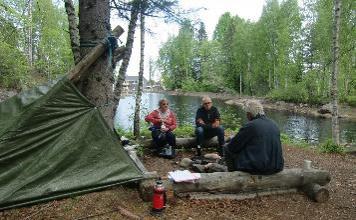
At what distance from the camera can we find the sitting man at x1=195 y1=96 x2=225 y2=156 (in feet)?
29.9

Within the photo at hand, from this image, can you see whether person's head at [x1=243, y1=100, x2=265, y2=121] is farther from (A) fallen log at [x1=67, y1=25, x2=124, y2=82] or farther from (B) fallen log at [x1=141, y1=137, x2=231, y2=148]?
(B) fallen log at [x1=141, y1=137, x2=231, y2=148]

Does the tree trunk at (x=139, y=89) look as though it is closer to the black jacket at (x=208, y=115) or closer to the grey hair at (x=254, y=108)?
the black jacket at (x=208, y=115)

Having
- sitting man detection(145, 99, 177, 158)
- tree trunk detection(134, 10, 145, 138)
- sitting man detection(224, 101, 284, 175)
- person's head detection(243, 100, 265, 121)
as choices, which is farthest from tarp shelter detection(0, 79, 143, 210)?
tree trunk detection(134, 10, 145, 138)

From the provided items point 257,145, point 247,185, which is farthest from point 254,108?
point 247,185

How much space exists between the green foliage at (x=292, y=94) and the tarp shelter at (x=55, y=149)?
1377 inches

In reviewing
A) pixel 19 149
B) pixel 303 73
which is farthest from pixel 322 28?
pixel 19 149

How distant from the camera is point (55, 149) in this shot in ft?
17.9

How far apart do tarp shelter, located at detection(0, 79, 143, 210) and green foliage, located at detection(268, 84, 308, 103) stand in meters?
35.0

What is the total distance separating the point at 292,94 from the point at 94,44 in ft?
119

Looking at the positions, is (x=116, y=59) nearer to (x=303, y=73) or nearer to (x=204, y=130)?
(x=204, y=130)

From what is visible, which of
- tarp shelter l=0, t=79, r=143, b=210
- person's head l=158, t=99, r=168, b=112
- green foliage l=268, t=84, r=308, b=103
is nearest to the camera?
tarp shelter l=0, t=79, r=143, b=210

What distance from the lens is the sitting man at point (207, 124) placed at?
9.11 m

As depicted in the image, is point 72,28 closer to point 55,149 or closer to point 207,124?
point 55,149

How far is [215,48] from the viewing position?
6147cm
